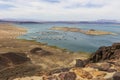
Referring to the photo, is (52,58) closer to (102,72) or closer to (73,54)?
(73,54)

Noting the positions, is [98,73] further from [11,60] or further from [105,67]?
[11,60]

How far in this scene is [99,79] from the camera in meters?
25.5

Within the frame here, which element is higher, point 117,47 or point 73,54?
point 117,47

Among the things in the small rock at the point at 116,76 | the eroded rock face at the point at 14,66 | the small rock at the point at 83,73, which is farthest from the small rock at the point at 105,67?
the eroded rock face at the point at 14,66

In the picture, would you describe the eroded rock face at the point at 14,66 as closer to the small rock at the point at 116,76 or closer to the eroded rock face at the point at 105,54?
the eroded rock face at the point at 105,54

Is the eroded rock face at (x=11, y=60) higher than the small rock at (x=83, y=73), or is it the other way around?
the small rock at (x=83, y=73)

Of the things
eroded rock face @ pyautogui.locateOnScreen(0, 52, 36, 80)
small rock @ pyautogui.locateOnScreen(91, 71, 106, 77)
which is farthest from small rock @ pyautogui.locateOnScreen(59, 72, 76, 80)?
eroded rock face @ pyautogui.locateOnScreen(0, 52, 36, 80)

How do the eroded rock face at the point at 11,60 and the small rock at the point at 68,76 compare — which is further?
the eroded rock face at the point at 11,60

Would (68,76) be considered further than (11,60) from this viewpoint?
No

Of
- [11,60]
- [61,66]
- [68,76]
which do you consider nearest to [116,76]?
[68,76]

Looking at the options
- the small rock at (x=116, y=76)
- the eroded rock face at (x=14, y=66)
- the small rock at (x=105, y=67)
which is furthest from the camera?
the eroded rock face at (x=14, y=66)

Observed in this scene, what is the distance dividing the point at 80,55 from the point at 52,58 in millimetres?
7258

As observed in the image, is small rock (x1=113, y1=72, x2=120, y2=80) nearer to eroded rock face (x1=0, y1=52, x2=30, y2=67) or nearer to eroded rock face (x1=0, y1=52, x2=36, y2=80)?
eroded rock face (x1=0, y1=52, x2=36, y2=80)

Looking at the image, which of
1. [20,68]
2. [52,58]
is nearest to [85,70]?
[20,68]
